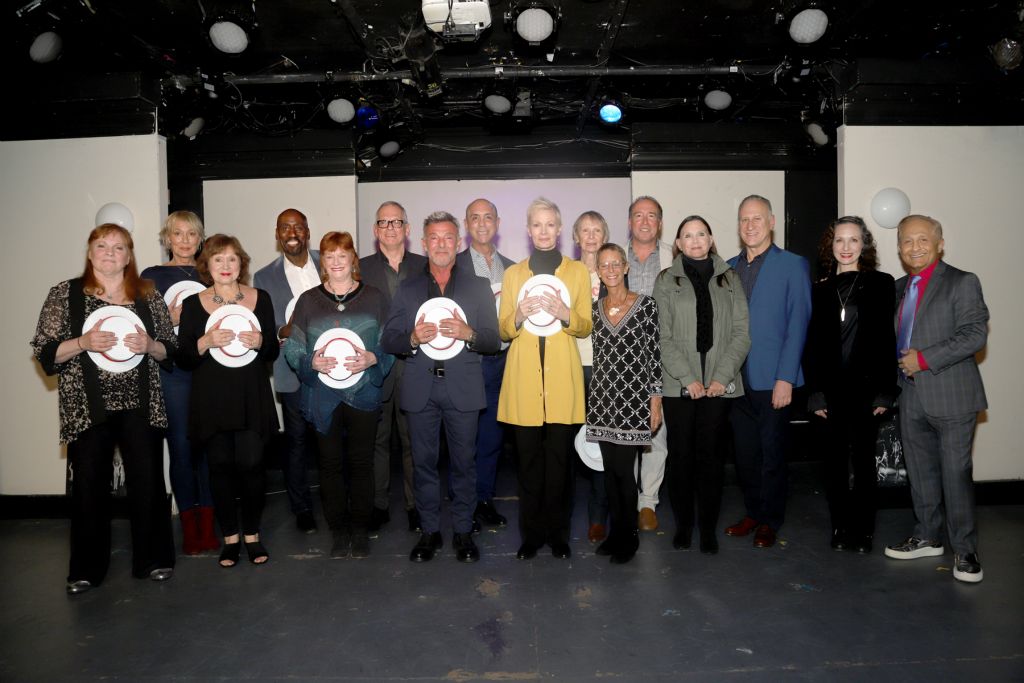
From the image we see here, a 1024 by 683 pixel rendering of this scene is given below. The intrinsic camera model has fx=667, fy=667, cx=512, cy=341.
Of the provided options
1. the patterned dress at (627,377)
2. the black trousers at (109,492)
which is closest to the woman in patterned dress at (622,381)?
the patterned dress at (627,377)

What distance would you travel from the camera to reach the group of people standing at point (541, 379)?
3.42 metres

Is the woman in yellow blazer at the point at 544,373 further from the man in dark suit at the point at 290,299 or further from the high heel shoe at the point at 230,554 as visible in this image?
the high heel shoe at the point at 230,554

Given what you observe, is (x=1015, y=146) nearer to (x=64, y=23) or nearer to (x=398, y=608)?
(x=398, y=608)

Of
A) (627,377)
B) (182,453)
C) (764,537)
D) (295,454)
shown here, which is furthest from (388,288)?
(764,537)

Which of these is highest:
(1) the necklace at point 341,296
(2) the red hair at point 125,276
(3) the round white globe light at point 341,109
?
(3) the round white globe light at point 341,109

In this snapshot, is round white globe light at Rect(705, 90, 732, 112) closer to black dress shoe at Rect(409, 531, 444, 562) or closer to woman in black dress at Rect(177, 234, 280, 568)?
woman in black dress at Rect(177, 234, 280, 568)

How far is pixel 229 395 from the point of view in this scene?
351cm

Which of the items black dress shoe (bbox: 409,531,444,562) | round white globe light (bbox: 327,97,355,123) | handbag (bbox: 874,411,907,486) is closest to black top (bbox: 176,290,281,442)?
black dress shoe (bbox: 409,531,444,562)

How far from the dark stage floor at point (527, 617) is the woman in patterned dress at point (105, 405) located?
0.19 meters

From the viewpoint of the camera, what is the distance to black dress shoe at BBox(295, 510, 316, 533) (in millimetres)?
4234

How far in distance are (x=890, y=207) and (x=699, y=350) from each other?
2.13 metres

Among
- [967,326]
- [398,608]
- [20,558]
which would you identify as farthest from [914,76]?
[20,558]

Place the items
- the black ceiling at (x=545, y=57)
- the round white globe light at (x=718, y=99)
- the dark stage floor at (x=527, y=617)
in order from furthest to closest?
the round white globe light at (x=718, y=99), the black ceiling at (x=545, y=57), the dark stage floor at (x=527, y=617)

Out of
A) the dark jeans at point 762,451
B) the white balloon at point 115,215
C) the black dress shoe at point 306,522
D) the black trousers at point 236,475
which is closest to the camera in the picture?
the black trousers at point 236,475
